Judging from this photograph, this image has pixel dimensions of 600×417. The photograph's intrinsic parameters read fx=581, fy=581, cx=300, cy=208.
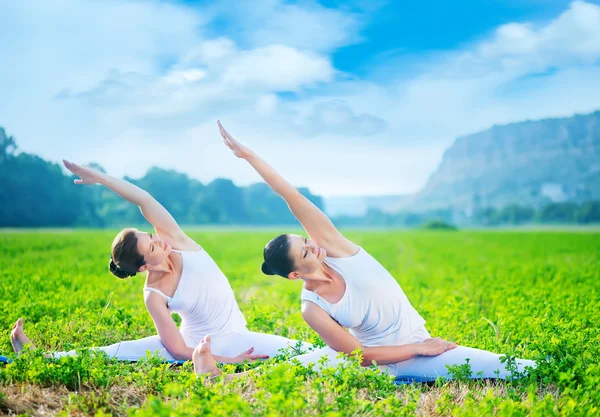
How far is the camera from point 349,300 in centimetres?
484

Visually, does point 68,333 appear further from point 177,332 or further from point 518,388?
point 518,388

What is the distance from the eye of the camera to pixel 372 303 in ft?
16.2

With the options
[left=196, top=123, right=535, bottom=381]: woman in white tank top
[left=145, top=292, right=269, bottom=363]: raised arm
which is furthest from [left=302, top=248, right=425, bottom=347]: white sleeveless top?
[left=145, top=292, right=269, bottom=363]: raised arm

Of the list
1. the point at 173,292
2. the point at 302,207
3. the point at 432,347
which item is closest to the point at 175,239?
the point at 173,292

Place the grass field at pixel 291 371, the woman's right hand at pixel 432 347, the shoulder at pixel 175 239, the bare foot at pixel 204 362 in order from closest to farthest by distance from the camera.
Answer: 1. the grass field at pixel 291 371
2. the bare foot at pixel 204 362
3. the woman's right hand at pixel 432 347
4. the shoulder at pixel 175 239

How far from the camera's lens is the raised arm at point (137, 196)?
5.37 m

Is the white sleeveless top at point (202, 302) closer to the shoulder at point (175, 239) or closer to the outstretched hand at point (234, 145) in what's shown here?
the shoulder at point (175, 239)

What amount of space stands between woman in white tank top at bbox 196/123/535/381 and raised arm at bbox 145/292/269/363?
31.0 inches

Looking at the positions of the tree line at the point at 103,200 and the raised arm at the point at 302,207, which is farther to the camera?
the tree line at the point at 103,200

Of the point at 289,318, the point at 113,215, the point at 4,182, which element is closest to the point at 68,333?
the point at 289,318

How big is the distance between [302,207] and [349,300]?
34.2 inches

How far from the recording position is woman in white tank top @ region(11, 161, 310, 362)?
5125 millimetres

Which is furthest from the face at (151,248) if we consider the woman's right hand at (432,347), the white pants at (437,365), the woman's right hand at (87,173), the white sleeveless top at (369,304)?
the woman's right hand at (432,347)

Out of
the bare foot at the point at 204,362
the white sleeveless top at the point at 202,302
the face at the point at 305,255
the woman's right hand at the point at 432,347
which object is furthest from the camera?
the white sleeveless top at the point at 202,302
